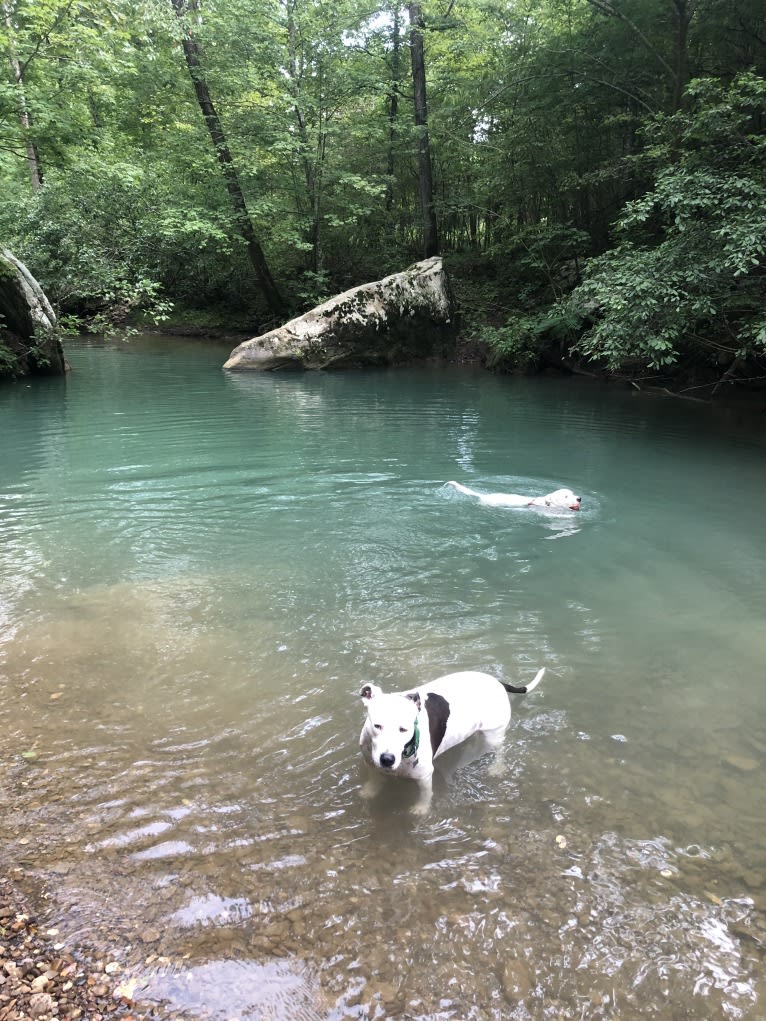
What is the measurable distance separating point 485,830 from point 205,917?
142 centimetres

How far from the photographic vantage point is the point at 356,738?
400 centimetres

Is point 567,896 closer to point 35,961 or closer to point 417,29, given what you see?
point 35,961

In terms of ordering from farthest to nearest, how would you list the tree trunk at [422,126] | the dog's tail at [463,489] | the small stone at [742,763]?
the tree trunk at [422,126] < the dog's tail at [463,489] < the small stone at [742,763]

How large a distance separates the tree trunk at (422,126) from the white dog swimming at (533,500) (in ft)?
61.0

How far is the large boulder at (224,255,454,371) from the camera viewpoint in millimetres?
20828

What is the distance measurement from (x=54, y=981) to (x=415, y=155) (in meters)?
29.2

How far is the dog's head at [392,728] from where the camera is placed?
10.4ft

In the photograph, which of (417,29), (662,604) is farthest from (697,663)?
(417,29)

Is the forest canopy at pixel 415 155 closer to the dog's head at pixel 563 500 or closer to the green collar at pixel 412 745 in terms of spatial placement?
the dog's head at pixel 563 500

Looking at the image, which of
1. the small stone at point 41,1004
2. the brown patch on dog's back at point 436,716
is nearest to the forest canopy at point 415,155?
the brown patch on dog's back at point 436,716

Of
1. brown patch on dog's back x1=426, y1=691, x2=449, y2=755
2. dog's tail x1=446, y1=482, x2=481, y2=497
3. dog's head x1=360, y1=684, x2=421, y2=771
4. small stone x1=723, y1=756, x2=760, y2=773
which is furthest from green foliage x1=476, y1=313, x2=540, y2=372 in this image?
dog's head x1=360, y1=684, x2=421, y2=771

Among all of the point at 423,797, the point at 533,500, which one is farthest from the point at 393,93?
the point at 423,797

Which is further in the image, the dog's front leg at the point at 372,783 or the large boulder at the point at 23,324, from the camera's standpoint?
the large boulder at the point at 23,324

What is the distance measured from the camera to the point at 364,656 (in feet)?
16.2
